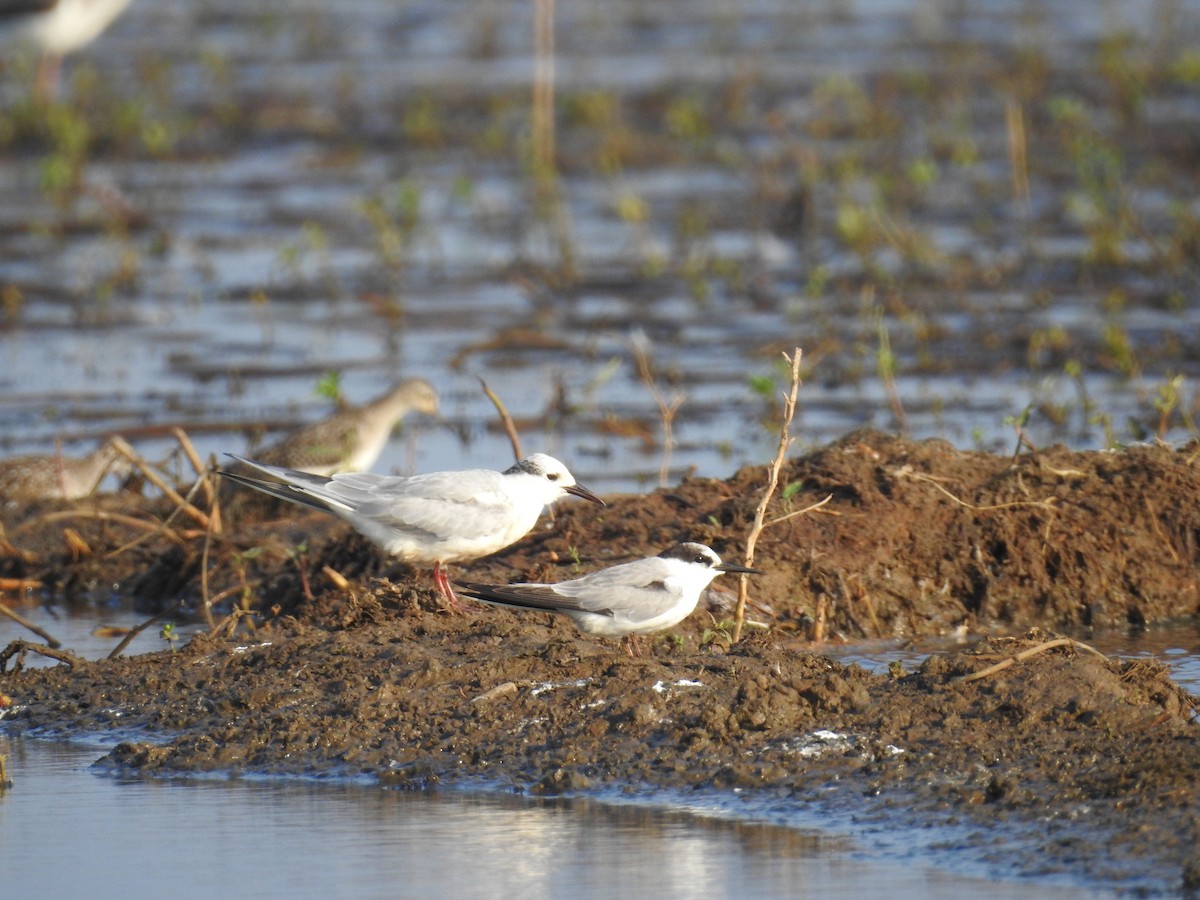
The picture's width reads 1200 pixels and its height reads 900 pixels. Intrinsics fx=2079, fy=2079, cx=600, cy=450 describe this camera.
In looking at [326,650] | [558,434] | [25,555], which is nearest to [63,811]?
[326,650]

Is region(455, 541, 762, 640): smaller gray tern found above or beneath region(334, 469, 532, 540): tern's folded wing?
beneath

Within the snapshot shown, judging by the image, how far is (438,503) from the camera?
734 cm

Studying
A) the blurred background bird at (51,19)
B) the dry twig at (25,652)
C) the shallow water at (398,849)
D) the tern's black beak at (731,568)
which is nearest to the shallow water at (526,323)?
the shallow water at (398,849)

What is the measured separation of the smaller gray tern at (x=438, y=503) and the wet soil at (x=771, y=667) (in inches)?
8.1

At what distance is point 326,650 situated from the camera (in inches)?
270

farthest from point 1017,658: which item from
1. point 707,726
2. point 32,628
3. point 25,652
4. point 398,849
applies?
point 32,628

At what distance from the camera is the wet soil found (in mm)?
→ 5734

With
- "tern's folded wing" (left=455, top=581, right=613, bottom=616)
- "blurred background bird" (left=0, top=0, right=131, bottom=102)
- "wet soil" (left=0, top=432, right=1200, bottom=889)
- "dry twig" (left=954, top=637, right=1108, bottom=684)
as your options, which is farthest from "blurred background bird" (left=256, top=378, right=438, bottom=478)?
"blurred background bird" (left=0, top=0, right=131, bottom=102)

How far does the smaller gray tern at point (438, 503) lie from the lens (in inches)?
288

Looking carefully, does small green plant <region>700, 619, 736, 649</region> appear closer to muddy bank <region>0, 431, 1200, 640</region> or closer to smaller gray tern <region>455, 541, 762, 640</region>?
smaller gray tern <region>455, 541, 762, 640</region>

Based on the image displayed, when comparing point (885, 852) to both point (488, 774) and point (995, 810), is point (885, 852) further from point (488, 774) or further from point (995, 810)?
point (488, 774)

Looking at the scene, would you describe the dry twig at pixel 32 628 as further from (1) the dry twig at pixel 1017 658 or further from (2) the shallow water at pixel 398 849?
(1) the dry twig at pixel 1017 658

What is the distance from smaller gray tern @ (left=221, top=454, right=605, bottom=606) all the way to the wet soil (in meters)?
0.20

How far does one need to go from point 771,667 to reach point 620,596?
0.55 m
